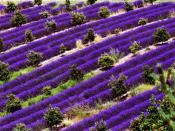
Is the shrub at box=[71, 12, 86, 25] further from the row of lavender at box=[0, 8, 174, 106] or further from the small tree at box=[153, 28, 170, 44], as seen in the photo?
the small tree at box=[153, 28, 170, 44]

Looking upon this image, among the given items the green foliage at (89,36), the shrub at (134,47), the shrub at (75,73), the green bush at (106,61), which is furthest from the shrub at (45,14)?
the shrub at (75,73)

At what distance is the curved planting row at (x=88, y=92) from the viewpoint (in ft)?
85.7

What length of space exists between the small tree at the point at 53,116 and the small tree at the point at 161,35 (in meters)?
12.3

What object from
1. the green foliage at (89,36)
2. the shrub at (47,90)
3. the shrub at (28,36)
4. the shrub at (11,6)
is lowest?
the shrub at (47,90)

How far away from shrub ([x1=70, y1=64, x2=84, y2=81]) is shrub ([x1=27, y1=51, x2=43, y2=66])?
3608 millimetres

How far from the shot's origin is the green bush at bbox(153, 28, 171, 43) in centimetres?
3375

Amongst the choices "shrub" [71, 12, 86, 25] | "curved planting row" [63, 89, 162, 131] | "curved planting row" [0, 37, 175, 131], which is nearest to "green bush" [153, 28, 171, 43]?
"curved planting row" [0, 37, 175, 131]

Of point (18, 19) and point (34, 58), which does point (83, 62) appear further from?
point (18, 19)

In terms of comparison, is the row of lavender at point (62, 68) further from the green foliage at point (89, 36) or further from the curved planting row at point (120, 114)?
the curved planting row at point (120, 114)

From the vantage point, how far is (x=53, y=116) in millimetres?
24688

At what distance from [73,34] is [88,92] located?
392 inches

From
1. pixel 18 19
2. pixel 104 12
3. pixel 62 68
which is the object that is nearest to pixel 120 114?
pixel 62 68

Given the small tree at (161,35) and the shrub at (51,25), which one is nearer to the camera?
the small tree at (161,35)

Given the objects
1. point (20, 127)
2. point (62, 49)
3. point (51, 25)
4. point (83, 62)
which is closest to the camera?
point (20, 127)
